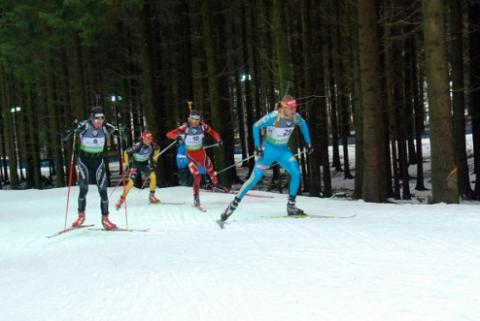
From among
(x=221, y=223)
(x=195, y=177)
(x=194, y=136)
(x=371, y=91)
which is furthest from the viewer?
(x=194, y=136)

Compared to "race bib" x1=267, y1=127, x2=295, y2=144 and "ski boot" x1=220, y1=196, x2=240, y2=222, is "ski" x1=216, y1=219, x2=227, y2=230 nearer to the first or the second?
"ski boot" x1=220, y1=196, x2=240, y2=222

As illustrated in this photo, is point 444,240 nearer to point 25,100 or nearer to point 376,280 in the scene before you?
point 376,280

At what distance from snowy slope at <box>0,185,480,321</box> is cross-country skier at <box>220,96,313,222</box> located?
70 centimetres

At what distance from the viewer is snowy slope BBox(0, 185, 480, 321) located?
4008 millimetres

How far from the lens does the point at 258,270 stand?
5.19 m

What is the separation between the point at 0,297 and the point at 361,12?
9.37 metres

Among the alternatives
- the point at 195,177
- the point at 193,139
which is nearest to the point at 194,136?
the point at 193,139

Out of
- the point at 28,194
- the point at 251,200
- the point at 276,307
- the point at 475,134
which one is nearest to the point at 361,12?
the point at 251,200

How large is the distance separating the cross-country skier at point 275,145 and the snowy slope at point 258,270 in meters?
0.70

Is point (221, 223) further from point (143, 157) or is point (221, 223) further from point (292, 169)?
point (143, 157)

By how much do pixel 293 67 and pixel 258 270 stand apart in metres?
13.9

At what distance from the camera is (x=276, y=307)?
13.1 ft

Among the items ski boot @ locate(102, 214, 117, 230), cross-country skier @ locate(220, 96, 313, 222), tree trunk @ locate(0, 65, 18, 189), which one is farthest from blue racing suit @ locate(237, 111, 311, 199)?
tree trunk @ locate(0, 65, 18, 189)

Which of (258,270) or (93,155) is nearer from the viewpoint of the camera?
(258,270)
